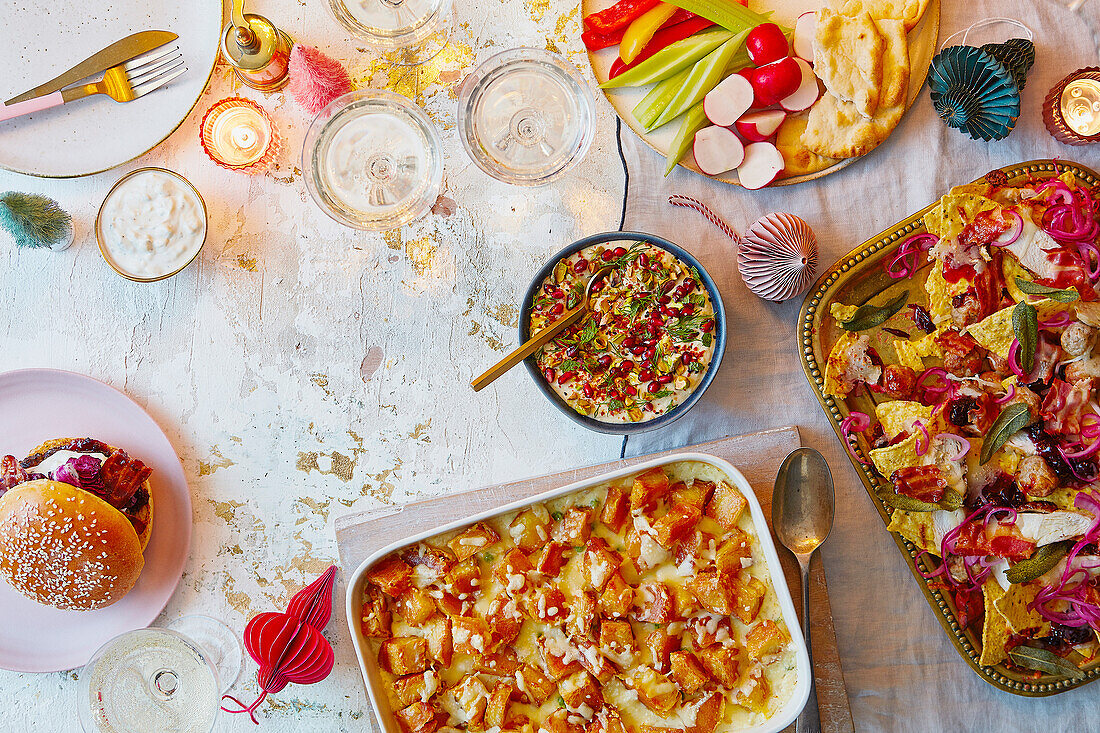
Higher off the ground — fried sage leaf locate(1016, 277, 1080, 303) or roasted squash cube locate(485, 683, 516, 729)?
fried sage leaf locate(1016, 277, 1080, 303)

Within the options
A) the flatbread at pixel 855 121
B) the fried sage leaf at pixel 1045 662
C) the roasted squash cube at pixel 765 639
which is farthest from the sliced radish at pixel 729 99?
the fried sage leaf at pixel 1045 662

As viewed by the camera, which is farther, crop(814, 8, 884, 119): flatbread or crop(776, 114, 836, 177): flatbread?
crop(776, 114, 836, 177): flatbread

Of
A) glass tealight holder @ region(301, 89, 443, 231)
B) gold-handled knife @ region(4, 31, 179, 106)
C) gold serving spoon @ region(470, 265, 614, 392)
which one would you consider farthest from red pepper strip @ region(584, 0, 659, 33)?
gold-handled knife @ region(4, 31, 179, 106)

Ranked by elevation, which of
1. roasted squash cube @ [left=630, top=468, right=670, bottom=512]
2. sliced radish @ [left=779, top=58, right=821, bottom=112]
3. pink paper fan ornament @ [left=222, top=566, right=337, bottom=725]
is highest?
sliced radish @ [left=779, top=58, right=821, bottom=112]

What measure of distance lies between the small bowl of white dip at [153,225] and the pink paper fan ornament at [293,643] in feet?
4.16

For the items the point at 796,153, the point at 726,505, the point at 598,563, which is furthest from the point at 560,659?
the point at 796,153

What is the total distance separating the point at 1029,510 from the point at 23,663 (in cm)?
348

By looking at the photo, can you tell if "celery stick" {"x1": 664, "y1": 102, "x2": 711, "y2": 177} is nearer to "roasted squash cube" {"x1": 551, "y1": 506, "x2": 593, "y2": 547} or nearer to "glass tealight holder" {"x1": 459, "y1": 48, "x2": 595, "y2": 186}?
"glass tealight holder" {"x1": 459, "y1": 48, "x2": 595, "y2": 186}

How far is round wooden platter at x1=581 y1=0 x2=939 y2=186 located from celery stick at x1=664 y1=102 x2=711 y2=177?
0.04 meters

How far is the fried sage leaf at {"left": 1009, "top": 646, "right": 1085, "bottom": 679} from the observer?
2.41 meters

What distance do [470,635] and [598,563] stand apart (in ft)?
1.56

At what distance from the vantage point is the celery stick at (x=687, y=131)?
→ 256 cm

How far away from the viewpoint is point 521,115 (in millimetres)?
2705

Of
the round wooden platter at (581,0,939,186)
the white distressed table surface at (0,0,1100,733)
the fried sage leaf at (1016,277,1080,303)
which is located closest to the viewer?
the fried sage leaf at (1016,277,1080,303)
